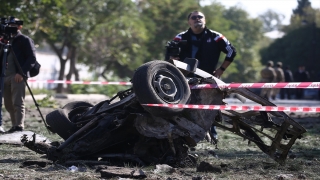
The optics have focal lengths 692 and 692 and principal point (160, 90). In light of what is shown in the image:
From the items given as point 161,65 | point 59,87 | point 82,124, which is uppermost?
point 161,65

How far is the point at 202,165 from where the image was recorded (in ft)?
22.9

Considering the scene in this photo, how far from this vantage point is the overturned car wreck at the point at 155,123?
23.1 feet

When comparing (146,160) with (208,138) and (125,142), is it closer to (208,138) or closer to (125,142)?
(125,142)

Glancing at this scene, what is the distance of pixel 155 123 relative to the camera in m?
7.17

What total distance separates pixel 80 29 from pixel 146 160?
31243 mm

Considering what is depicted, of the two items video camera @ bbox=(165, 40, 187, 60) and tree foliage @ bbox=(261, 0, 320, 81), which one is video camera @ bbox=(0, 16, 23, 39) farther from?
tree foliage @ bbox=(261, 0, 320, 81)

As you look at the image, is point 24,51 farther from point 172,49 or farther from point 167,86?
point 167,86

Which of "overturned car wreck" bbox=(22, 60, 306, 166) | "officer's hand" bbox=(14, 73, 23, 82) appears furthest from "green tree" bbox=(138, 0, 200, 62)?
"overturned car wreck" bbox=(22, 60, 306, 166)

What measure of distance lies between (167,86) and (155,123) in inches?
15.9

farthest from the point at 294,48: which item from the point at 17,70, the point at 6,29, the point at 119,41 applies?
the point at 6,29

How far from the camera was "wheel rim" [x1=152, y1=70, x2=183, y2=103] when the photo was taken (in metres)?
7.04

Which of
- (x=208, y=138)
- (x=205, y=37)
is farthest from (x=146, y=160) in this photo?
(x=205, y=37)

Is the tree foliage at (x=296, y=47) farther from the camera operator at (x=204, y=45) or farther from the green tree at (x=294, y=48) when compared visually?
the camera operator at (x=204, y=45)

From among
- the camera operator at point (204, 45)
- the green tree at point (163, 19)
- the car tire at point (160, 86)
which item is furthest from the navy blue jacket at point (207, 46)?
the green tree at point (163, 19)
